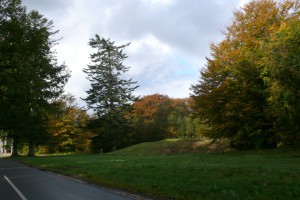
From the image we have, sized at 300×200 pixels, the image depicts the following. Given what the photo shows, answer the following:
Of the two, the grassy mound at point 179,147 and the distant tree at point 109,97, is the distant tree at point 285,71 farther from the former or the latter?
the distant tree at point 109,97

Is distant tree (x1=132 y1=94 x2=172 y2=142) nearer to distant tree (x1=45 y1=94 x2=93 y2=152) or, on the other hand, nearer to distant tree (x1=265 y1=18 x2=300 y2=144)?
distant tree (x1=45 y1=94 x2=93 y2=152)

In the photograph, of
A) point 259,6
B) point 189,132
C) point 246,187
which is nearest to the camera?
point 246,187

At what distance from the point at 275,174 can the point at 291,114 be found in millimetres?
15136

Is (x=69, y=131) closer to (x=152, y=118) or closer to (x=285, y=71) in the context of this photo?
(x=152, y=118)

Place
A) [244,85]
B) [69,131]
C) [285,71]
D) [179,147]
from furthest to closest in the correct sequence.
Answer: [69,131] < [179,147] < [244,85] < [285,71]

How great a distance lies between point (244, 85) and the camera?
1160 inches

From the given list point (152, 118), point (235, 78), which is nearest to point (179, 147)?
point (235, 78)

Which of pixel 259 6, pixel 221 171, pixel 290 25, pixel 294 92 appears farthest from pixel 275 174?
pixel 259 6

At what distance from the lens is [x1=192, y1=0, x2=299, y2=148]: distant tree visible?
95.2 ft

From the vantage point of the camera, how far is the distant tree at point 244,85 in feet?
95.2

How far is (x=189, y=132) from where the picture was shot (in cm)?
6362

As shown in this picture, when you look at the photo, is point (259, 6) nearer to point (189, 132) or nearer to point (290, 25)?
point (290, 25)

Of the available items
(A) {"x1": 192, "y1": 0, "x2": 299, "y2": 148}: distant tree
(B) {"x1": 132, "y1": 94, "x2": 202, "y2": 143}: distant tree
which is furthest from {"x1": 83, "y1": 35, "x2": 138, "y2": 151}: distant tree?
(A) {"x1": 192, "y1": 0, "x2": 299, "y2": 148}: distant tree

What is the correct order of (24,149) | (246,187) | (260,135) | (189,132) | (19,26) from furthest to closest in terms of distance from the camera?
(24,149)
(189,132)
(260,135)
(19,26)
(246,187)
